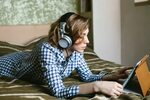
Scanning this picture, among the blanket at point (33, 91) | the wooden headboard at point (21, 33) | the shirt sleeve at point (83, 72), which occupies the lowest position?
the blanket at point (33, 91)

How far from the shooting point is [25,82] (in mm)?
1575

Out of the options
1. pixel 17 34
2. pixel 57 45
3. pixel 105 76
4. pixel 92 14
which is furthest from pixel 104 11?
pixel 57 45

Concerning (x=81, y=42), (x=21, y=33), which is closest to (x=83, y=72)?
(x=81, y=42)

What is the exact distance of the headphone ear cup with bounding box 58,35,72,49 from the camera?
1.22 metres

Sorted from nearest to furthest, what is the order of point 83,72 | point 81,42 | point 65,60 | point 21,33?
1. point 81,42
2. point 65,60
3. point 83,72
4. point 21,33

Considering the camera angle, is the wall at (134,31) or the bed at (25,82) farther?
the wall at (134,31)

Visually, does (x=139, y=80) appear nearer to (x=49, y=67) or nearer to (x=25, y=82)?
(x=49, y=67)

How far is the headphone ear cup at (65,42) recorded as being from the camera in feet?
4.00

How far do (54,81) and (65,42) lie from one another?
0.57 feet

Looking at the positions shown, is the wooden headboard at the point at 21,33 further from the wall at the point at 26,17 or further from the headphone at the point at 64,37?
the headphone at the point at 64,37

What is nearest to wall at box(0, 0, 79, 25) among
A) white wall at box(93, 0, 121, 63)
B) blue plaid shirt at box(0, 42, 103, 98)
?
white wall at box(93, 0, 121, 63)

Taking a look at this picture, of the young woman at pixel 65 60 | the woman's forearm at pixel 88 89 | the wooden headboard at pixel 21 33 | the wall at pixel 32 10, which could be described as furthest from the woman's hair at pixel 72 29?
the wall at pixel 32 10

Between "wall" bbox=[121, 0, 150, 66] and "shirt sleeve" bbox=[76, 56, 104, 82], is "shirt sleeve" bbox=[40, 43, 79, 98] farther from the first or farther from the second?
"wall" bbox=[121, 0, 150, 66]

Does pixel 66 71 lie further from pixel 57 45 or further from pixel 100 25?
pixel 100 25
